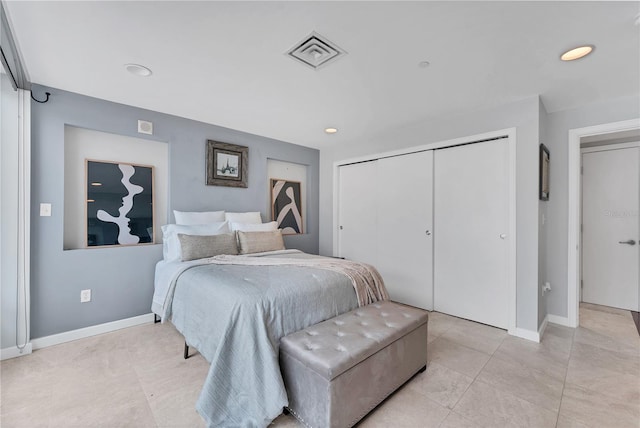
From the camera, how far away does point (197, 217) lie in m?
3.26

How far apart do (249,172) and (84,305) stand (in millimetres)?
2289

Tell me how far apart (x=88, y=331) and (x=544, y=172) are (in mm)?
4648

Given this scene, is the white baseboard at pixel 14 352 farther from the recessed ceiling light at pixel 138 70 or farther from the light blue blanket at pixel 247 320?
the recessed ceiling light at pixel 138 70

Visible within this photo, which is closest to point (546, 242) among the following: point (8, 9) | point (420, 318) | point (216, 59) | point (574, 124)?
point (574, 124)

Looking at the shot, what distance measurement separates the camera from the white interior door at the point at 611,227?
133 inches

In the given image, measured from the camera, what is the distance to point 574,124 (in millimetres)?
2885

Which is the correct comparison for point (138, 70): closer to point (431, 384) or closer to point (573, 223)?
point (431, 384)

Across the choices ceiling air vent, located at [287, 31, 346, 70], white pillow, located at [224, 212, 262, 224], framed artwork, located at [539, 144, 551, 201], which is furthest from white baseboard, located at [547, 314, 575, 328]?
white pillow, located at [224, 212, 262, 224]

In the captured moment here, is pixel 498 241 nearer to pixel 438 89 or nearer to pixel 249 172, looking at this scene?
pixel 438 89

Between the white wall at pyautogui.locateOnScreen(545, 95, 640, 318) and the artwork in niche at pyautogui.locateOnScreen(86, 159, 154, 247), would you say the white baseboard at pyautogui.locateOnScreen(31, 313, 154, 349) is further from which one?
the white wall at pyautogui.locateOnScreen(545, 95, 640, 318)

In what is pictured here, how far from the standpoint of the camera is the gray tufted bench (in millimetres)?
1452

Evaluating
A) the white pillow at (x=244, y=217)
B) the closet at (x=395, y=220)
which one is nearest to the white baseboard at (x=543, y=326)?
the closet at (x=395, y=220)

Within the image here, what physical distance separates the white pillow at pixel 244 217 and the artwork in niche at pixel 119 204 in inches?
33.4

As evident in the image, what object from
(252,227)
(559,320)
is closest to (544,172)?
(559,320)
